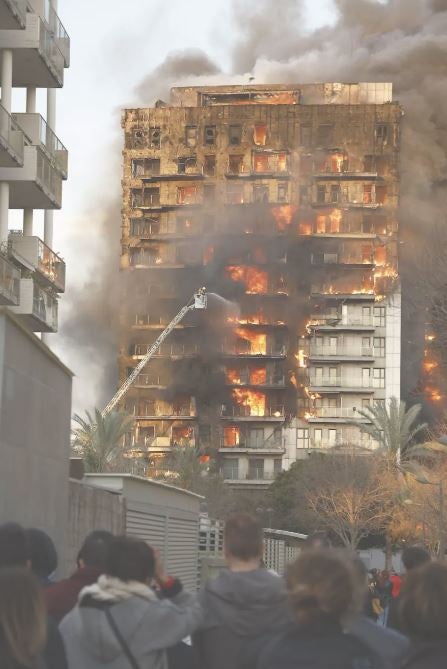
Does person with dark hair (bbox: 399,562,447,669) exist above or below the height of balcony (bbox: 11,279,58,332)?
below

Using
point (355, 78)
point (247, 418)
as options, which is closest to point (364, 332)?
point (247, 418)

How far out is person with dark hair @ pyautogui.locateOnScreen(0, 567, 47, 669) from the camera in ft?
17.9

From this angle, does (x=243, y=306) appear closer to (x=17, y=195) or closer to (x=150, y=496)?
(x=17, y=195)

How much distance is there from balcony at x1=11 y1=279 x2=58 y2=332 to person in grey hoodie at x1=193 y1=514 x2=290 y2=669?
2996cm

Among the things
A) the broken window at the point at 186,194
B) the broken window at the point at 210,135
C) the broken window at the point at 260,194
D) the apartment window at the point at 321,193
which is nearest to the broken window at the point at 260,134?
the broken window at the point at 210,135

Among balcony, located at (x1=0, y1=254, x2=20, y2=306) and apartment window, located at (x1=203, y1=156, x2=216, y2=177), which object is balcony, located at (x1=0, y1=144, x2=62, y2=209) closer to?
balcony, located at (x1=0, y1=254, x2=20, y2=306)

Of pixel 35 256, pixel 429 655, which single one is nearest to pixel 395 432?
pixel 35 256

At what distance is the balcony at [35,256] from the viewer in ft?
129

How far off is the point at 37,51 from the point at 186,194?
89.0 m

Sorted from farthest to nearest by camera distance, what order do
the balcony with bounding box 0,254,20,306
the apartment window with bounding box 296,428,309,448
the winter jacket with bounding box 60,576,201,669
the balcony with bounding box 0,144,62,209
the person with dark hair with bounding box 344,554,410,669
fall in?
the apartment window with bounding box 296,428,309,448
the balcony with bounding box 0,144,62,209
the balcony with bounding box 0,254,20,306
the person with dark hair with bounding box 344,554,410,669
the winter jacket with bounding box 60,576,201,669

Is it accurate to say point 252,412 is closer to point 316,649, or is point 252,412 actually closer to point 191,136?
point 191,136

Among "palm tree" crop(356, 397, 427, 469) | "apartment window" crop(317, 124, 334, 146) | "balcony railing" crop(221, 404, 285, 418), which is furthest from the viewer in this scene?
"apartment window" crop(317, 124, 334, 146)

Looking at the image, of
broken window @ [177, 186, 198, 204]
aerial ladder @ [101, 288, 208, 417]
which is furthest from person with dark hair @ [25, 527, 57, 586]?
broken window @ [177, 186, 198, 204]

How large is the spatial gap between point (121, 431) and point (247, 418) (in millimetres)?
43209
